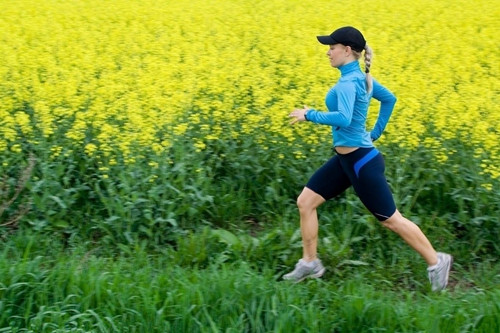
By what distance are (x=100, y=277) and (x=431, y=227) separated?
2.45m

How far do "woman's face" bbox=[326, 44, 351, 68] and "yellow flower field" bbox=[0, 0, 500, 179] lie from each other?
1.39 metres

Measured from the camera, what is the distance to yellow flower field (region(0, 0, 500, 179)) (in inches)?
258

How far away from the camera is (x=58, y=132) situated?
6531mm

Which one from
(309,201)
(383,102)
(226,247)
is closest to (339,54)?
(383,102)

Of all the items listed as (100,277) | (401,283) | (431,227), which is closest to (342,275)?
(401,283)

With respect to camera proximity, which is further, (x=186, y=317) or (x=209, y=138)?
(x=209, y=138)

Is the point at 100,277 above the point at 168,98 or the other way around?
the other way around

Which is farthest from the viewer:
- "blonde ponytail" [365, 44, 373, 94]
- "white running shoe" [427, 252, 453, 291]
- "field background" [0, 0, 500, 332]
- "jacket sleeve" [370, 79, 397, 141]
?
"jacket sleeve" [370, 79, 397, 141]

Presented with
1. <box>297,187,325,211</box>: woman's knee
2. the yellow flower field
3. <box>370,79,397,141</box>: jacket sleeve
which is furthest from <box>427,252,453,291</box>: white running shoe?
the yellow flower field

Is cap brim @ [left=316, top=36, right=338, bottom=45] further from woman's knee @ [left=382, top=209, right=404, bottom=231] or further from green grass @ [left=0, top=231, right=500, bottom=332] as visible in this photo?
green grass @ [left=0, top=231, right=500, bottom=332]

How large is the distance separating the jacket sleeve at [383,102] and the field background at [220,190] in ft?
1.97

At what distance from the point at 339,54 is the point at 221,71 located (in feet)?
8.60

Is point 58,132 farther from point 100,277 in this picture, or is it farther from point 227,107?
point 100,277

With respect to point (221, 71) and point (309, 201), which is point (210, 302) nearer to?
point (309, 201)
